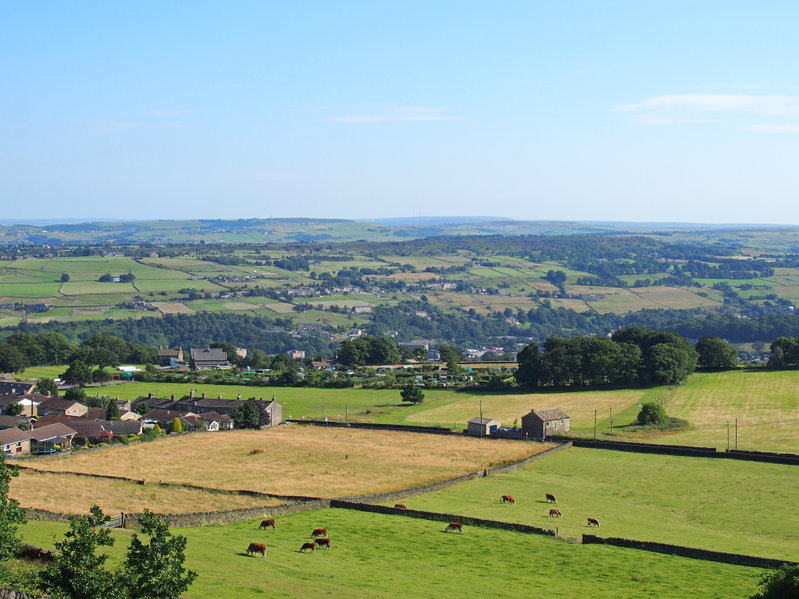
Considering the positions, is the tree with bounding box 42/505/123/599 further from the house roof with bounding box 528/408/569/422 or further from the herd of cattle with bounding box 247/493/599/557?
the house roof with bounding box 528/408/569/422

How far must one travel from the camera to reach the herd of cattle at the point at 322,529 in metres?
30.2

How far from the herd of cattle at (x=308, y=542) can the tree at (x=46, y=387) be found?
180ft

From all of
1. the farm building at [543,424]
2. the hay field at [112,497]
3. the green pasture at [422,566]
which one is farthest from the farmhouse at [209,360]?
the green pasture at [422,566]

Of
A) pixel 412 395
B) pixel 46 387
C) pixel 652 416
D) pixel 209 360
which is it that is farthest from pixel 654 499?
pixel 209 360

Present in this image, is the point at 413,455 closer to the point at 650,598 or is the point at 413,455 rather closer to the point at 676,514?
Answer: the point at 676,514

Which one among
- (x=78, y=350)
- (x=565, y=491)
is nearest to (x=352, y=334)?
(x=78, y=350)

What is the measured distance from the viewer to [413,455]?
55.9 m

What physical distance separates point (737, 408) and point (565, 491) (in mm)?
32846

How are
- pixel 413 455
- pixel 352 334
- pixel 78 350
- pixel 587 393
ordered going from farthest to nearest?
pixel 352 334
pixel 78 350
pixel 587 393
pixel 413 455

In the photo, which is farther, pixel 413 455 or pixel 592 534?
pixel 413 455

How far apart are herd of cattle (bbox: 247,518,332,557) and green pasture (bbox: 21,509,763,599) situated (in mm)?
283

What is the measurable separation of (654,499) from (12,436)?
41.4 m

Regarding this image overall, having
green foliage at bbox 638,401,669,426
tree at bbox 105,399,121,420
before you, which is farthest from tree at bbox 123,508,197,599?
tree at bbox 105,399,121,420

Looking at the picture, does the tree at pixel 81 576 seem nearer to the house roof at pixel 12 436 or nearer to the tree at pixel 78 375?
the house roof at pixel 12 436
